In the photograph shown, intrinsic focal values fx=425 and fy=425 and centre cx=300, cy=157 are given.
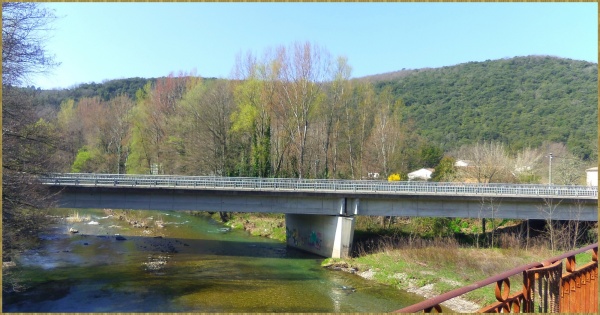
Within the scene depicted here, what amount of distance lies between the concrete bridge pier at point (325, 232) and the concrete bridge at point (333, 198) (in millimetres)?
63

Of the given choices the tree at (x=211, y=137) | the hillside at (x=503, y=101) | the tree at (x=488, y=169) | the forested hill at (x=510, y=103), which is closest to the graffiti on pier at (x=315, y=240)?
the tree at (x=211, y=137)

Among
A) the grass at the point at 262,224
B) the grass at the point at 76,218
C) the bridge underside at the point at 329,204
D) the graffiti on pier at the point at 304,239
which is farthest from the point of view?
the grass at the point at 76,218

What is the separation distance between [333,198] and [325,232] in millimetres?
2287

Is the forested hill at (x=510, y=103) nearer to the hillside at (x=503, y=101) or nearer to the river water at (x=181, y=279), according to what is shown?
the hillside at (x=503, y=101)

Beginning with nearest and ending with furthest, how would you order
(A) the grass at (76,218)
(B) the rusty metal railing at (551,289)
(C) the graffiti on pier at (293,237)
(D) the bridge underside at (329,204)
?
(B) the rusty metal railing at (551,289), (D) the bridge underside at (329,204), (C) the graffiti on pier at (293,237), (A) the grass at (76,218)

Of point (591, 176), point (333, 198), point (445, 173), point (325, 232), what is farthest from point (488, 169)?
point (325, 232)

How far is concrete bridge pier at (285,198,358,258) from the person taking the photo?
25719mm

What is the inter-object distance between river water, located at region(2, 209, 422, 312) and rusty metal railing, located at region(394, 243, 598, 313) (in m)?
11.5

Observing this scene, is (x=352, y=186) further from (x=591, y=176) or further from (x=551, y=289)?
(x=591, y=176)

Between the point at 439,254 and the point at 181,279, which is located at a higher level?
the point at 439,254

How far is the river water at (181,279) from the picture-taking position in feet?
55.7

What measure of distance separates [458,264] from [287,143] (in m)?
22.9

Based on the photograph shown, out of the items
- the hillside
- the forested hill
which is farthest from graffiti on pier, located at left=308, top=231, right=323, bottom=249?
the forested hill

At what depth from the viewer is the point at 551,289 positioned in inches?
198
